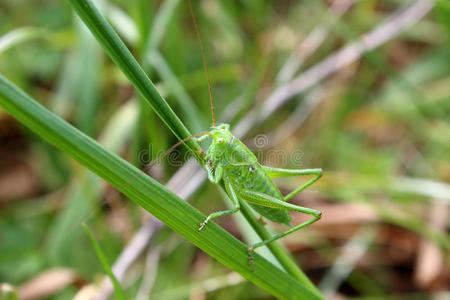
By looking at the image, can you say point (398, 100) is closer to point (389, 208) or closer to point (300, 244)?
point (389, 208)

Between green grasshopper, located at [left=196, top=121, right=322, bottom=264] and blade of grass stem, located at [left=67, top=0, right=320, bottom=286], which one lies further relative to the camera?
green grasshopper, located at [left=196, top=121, right=322, bottom=264]

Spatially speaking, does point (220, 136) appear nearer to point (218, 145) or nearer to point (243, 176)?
point (218, 145)

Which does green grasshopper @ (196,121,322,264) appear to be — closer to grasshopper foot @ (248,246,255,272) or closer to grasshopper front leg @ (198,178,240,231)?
grasshopper front leg @ (198,178,240,231)

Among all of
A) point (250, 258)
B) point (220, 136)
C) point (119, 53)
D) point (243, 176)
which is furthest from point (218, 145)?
point (119, 53)

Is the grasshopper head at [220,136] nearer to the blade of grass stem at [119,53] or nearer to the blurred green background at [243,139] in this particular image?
the blade of grass stem at [119,53]

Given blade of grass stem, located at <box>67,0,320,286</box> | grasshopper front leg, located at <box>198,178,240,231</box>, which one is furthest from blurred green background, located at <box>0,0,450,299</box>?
blade of grass stem, located at <box>67,0,320,286</box>
